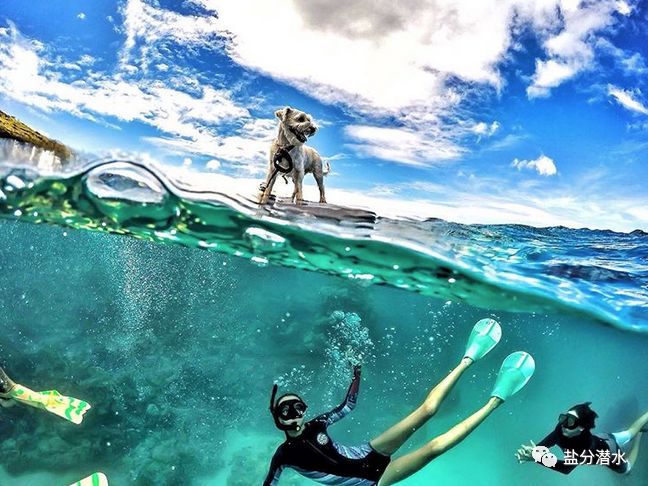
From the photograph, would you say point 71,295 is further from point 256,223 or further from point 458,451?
point 458,451

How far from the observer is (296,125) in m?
8.82

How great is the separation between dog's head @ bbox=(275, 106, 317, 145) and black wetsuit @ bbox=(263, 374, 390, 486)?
471 cm

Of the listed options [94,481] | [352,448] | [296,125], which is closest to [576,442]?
[352,448]

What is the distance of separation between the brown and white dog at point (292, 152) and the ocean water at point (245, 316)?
83 cm

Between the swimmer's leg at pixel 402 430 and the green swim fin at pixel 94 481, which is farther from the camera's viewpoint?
the green swim fin at pixel 94 481

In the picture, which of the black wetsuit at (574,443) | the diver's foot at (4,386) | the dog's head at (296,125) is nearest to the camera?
the dog's head at (296,125)

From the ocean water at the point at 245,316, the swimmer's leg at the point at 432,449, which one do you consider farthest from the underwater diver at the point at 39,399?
the swimmer's leg at the point at 432,449

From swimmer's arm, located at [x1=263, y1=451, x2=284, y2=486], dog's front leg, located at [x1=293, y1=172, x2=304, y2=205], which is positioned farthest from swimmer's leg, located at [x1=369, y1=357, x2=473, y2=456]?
dog's front leg, located at [x1=293, y1=172, x2=304, y2=205]

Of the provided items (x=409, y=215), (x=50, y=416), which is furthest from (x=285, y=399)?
(x=50, y=416)

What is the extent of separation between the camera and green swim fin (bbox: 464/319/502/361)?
9180 mm

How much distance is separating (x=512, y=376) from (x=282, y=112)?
23.1 feet

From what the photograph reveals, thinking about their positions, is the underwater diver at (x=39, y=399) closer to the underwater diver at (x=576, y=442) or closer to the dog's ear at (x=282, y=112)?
the dog's ear at (x=282, y=112)

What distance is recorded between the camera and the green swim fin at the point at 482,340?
9.18 metres

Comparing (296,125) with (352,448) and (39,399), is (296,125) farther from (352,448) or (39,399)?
(39,399)
